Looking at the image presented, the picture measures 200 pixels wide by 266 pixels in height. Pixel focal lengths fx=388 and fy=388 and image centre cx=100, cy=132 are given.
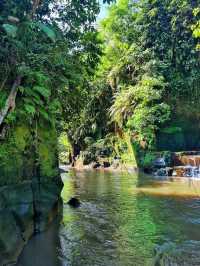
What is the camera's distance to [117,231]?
8.73m

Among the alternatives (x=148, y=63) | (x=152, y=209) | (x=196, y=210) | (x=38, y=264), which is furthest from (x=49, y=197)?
(x=148, y=63)

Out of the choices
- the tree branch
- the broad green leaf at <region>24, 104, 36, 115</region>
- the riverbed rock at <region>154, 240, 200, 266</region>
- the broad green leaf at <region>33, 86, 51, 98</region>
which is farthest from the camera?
the broad green leaf at <region>33, 86, 51, 98</region>

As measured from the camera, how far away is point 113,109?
29984 millimetres

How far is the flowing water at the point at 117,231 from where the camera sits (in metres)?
6.89

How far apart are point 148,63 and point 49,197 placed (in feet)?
69.3

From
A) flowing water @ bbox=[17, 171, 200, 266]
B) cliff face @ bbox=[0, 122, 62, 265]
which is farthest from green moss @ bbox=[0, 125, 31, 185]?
flowing water @ bbox=[17, 171, 200, 266]

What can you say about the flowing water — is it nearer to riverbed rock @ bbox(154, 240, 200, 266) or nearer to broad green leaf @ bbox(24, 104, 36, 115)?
riverbed rock @ bbox(154, 240, 200, 266)

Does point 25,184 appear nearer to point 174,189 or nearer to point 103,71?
point 174,189

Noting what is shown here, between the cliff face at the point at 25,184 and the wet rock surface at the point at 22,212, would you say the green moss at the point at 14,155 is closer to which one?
the cliff face at the point at 25,184

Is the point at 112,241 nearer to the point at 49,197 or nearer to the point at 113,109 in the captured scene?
the point at 49,197

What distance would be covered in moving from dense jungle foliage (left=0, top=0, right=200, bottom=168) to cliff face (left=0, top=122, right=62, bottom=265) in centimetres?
35

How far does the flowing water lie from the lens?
22.6 ft

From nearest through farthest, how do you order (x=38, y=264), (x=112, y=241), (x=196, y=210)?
1. (x=38, y=264)
2. (x=112, y=241)
3. (x=196, y=210)

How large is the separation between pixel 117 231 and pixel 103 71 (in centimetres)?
2733
